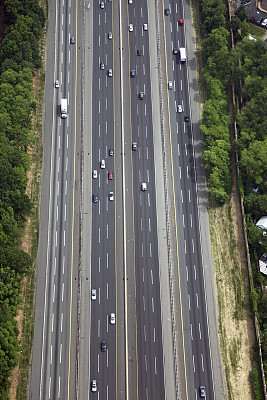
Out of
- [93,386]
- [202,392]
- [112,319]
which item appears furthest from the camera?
[112,319]

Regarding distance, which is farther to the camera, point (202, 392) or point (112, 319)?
point (112, 319)

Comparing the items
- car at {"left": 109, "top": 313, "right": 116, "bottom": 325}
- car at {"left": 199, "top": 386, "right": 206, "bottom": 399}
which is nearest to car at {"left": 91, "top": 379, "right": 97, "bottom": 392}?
car at {"left": 109, "top": 313, "right": 116, "bottom": 325}

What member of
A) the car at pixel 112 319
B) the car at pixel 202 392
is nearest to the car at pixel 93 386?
the car at pixel 112 319

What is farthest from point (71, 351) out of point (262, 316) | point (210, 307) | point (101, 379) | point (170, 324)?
point (262, 316)

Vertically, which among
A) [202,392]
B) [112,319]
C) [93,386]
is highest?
[112,319]

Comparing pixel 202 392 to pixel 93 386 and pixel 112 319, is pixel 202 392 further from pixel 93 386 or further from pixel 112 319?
pixel 112 319

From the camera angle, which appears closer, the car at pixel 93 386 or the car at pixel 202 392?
the car at pixel 93 386

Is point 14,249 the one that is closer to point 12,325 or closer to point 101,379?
point 12,325

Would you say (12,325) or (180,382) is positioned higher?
(12,325)

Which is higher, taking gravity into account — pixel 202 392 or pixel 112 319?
pixel 112 319

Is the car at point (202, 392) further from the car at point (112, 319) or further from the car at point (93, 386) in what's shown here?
the car at point (112, 319)

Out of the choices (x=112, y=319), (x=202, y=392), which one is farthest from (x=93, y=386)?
(x=202, y=392)
